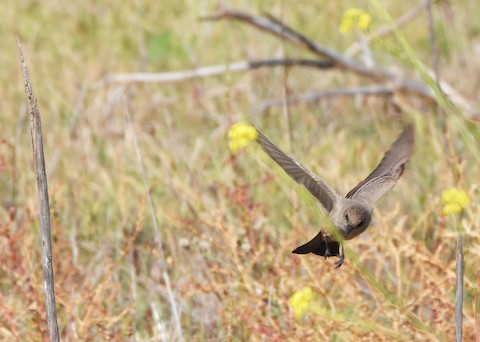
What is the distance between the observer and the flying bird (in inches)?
76.4

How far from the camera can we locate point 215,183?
3.49 meters

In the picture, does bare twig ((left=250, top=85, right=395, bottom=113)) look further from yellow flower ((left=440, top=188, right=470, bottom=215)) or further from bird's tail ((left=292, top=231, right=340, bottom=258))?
yellow flower ((left=440, top=188, right=470, bottom=215))

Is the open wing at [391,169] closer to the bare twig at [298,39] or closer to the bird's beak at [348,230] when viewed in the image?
the bird's beak at [348,230]

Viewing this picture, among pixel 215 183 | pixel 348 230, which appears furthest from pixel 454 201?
pixel 215 183

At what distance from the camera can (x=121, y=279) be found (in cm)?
313

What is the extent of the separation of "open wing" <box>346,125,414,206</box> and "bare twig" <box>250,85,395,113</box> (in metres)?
1.89

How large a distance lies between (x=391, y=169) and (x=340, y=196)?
0.90 feet

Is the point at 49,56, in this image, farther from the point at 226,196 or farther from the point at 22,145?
the point at 226,196

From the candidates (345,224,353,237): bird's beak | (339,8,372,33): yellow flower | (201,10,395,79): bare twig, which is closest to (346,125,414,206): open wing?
(345,224,353,237): bird's beak

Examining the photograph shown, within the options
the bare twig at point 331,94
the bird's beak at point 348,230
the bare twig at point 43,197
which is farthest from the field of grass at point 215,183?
the bare twig at point 43,197

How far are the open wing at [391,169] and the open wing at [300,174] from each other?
8.1 inches

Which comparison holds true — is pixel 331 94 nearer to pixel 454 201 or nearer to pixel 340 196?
pixel 340 196

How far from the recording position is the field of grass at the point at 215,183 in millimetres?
2492

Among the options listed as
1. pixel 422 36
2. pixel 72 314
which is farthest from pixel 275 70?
pixel 72 314
